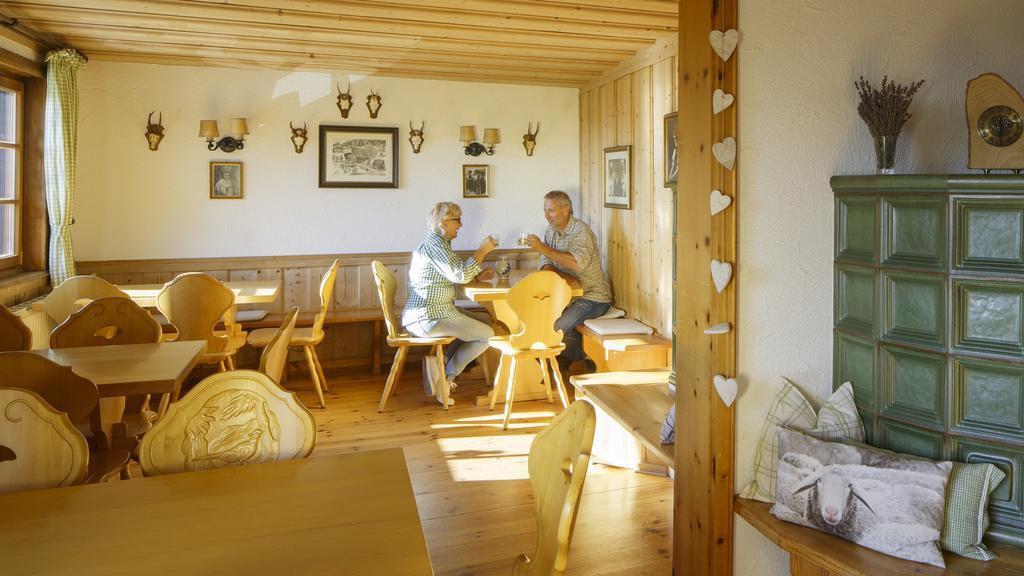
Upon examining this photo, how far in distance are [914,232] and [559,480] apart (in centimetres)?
124

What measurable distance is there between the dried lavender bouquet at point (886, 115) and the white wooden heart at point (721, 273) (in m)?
0.54

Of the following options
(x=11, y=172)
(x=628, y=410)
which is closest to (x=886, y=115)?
(x=628, y=410)

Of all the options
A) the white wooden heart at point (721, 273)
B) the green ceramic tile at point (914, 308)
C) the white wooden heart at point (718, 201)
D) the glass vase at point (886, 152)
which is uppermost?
the glass vase at point (886, 152)

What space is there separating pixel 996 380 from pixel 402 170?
194 inches

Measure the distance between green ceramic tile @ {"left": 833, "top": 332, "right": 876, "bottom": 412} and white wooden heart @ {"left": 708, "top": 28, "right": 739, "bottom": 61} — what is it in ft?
3.02

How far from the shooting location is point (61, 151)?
494 centimetres

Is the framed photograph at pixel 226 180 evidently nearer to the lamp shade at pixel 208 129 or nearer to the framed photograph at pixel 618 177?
the lamp shade at pixel 208 129

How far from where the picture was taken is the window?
4754mm

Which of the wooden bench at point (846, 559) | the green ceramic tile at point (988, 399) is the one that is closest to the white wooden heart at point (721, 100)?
the green ceramic tile at point (988, 399)

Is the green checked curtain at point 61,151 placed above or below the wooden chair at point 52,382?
above

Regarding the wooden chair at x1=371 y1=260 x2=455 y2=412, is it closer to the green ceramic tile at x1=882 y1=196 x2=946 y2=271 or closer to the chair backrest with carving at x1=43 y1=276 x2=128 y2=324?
the chair backrest with carving at x1=43 y1=276 x2=128 y2=324

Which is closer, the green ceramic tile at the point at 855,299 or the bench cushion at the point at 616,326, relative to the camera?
the green ceramic tile at the point at 855,299

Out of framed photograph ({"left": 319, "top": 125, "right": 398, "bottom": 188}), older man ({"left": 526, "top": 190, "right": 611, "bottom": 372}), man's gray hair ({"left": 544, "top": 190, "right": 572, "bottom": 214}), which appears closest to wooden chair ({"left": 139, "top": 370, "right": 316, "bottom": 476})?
older man ({"left": 526, "top": 190, "right": 611, "bottom": 372})

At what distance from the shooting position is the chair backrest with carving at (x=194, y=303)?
4.24m
